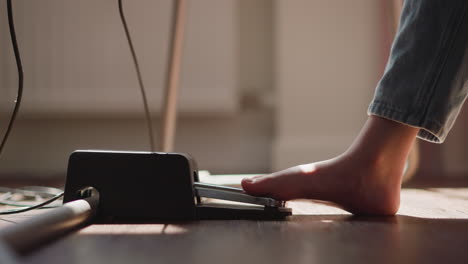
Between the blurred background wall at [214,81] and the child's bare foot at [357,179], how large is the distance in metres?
1.06

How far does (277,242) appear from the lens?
0.45 m

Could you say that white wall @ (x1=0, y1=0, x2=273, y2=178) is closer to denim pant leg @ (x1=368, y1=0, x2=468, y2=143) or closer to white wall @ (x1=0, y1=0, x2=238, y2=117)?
white wall @ (x1=0, y1=0, x2=238, y2=117)

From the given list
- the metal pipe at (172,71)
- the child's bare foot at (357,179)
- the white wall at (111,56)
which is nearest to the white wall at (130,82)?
the white wall at (111,56)

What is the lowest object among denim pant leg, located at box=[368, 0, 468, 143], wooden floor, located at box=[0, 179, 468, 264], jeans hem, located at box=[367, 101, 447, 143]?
wooden floor, located at box=[0, 179, 468, 264]

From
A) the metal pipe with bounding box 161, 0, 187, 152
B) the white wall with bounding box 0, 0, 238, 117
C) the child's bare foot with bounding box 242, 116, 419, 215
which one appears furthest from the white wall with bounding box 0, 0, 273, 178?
the child's bare foot with bounding box 242, 116, 419, 215

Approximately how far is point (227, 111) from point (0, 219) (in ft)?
3.85

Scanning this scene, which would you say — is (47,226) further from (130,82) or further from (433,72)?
(130,82)

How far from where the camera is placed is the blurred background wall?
171 centimetres

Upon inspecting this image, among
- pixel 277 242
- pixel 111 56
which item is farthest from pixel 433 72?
pixel 111 56

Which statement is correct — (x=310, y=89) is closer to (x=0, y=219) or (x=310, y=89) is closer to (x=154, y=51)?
(x=154, y=51)

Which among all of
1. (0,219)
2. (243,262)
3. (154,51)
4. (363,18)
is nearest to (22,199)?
(0,219)

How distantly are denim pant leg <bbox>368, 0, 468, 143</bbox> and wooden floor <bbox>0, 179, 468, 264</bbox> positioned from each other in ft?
0.43

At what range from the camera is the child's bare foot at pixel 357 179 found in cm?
63

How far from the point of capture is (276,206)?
0.64m
